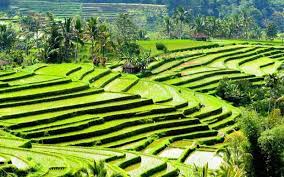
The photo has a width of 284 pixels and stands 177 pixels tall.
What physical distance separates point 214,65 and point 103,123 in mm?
Result: 30525

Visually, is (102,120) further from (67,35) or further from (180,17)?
(180,17)

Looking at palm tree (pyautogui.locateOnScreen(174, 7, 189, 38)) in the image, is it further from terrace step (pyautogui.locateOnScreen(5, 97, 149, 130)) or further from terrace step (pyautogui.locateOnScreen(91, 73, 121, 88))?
terrace step (pyautogui.locateOnScreen(5, 97, 149, 130))

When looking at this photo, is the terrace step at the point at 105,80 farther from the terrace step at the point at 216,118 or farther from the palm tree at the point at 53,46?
the palm tree at the point at 53,46

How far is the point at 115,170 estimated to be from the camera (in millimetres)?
26438

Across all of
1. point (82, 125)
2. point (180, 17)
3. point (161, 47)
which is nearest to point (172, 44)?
point (161, 47)

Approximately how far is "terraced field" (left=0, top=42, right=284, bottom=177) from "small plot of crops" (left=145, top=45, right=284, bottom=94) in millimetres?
1929

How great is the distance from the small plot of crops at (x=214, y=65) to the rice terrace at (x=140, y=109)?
122 millimetres

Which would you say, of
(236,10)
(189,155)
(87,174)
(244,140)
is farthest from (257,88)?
(236,10)

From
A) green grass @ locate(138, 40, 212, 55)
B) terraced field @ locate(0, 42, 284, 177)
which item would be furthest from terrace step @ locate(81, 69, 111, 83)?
green grass @ locate(138, 40, 212, 55)

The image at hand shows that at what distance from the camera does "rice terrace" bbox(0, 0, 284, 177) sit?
25.7 meters

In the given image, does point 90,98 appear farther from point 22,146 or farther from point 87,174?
point 87,174

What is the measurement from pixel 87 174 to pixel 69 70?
83.5 ft

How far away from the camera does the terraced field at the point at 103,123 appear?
2856cm

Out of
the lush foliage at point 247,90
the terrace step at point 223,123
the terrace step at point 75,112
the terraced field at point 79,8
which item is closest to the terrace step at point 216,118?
the terrace step at point 223,123
